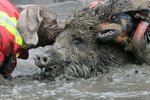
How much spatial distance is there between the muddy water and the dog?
29cm

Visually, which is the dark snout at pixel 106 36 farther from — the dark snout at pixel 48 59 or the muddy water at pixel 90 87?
the dark snout at pixel 48 59

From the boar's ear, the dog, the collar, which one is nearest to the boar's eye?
the dog

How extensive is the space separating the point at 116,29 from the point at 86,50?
1.46 feet

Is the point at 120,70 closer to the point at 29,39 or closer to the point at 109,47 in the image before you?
the point at 109,47

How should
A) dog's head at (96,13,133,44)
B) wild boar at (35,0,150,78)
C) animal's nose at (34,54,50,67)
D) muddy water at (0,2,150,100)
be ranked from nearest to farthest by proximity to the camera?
muddy water at (0,2,150,100) → animal's nose at (34,54,50,67) → wild boar at (35,0,150,78) → dog's head at (96,13,133,44)

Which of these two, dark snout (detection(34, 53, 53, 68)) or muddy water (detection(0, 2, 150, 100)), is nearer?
muddy water (detection(0, 2, 150, 100))

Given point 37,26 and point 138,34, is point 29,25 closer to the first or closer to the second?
point 37,26

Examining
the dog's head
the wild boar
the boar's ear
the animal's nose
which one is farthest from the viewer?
the boar's ear

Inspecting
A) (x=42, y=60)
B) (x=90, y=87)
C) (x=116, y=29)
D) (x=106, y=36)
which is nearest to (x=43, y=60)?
(x=42, y=60)

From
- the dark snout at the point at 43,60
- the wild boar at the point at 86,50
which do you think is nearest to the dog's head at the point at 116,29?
the wild boar at the point at 86,50

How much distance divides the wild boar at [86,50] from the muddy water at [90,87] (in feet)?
0.43

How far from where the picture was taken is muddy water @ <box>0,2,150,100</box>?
5.25 meters

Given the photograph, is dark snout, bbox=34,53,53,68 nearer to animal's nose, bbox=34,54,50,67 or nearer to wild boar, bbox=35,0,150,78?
animal's nose, bbox=34,54,50,67

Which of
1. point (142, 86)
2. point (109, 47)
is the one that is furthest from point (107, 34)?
point (142, 86)
